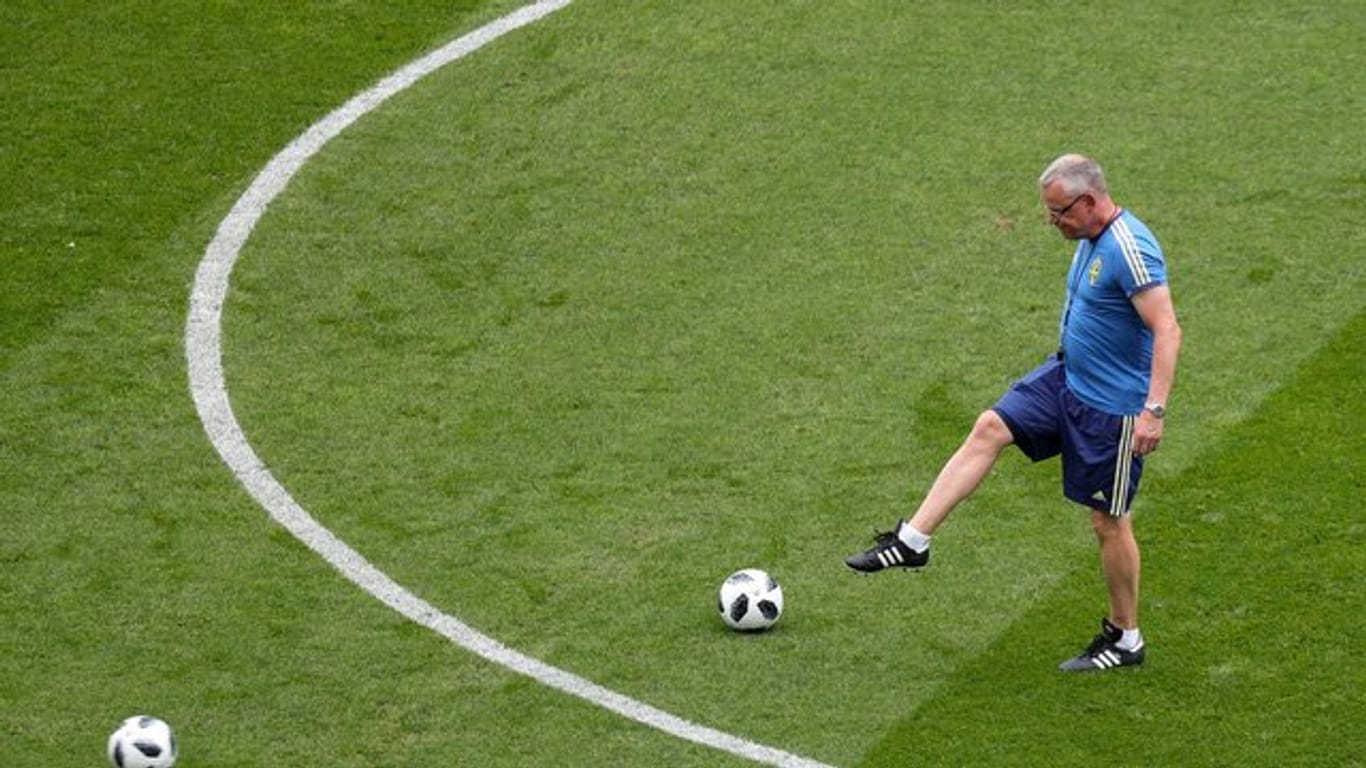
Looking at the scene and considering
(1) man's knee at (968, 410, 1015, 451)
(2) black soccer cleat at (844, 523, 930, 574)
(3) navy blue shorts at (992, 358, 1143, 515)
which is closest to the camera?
(3) navy blue shorts at (992, 358, 1143, 515)

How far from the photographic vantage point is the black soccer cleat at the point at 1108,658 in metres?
11.1

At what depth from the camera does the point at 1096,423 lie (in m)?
10.8

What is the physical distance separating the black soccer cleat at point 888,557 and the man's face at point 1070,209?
1500mm

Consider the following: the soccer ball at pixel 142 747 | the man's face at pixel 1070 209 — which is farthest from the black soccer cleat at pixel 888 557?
the soccer ball at pixel 142 747

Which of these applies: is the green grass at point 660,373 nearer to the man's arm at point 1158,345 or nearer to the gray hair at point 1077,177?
the man's arm at point 1158,345

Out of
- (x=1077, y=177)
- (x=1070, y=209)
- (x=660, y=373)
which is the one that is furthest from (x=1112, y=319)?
(x=660, y=373)

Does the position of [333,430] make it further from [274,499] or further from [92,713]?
[92,713]

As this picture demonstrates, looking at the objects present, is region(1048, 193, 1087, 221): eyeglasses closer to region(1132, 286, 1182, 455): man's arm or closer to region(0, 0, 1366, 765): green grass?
region(1132, 286, 1182, 455): man's arm

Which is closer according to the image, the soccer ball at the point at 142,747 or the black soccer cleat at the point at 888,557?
the soccer ball at the point at 142,747

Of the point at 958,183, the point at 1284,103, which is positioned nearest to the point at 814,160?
the point at 958,183

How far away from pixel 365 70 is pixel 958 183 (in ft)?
12.6

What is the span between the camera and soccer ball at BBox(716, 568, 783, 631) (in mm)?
11398

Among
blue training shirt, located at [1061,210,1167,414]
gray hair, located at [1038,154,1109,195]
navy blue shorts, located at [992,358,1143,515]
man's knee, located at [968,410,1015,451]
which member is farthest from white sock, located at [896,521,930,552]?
gray hair, located at [1038,154,1109,195]

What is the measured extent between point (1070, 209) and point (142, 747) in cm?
426
